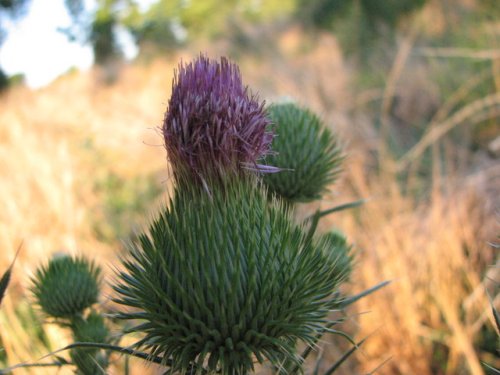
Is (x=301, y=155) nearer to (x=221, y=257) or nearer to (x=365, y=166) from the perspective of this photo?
(x=221, y=257)

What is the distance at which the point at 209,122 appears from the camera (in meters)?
1.35

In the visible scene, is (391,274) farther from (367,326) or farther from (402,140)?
(402,140)

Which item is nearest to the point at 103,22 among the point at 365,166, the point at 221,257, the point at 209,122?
the point at 365,166

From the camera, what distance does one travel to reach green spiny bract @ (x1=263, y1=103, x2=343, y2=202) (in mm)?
1986

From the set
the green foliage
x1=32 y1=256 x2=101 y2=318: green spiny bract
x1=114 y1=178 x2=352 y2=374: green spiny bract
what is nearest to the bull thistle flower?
x1=114 y1=178 x2=352 y2=374: green spiny bract

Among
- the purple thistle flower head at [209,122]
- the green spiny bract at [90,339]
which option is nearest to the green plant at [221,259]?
the purple thistle flower head at [209,122]

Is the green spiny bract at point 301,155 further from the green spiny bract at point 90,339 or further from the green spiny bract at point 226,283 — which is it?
the green spiny bract at point 90,339

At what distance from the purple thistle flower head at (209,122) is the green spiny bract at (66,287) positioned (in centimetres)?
85

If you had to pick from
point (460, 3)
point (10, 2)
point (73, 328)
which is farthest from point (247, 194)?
point (460, 3)

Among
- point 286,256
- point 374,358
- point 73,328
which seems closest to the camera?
point 286,256

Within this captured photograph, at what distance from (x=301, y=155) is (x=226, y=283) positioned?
932mm

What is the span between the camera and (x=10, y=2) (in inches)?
234

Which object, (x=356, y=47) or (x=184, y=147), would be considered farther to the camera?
(x=356, y=47)

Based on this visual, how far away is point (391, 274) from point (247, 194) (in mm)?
3348
